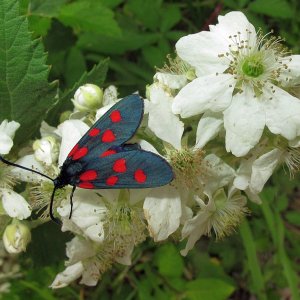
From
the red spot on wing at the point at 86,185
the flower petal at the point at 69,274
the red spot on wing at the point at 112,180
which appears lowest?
the flower petal at the point at 69,274

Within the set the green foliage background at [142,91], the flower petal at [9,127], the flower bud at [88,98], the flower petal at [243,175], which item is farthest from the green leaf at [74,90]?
the flower petal at [243,175]

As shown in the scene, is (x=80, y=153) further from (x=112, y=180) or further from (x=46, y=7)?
(x=46, y=7)

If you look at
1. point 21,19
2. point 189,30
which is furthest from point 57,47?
point 21,19

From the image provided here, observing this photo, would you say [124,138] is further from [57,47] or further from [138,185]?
[57,47]

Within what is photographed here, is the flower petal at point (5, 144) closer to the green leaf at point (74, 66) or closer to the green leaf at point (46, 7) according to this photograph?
the green leaf at point (46, 7)

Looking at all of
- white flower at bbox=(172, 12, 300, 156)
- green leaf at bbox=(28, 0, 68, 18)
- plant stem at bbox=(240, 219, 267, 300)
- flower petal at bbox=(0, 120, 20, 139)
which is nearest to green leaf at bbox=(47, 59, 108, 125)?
flower petal at bbox=(0, 120, 20, 139)

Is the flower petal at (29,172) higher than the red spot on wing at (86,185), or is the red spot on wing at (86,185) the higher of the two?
the red spot on wing at (86,185)

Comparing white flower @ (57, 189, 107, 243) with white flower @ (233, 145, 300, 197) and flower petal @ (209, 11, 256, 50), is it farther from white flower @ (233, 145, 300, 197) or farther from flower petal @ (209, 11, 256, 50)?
flower petal @ (209, 11, 256, 50)
